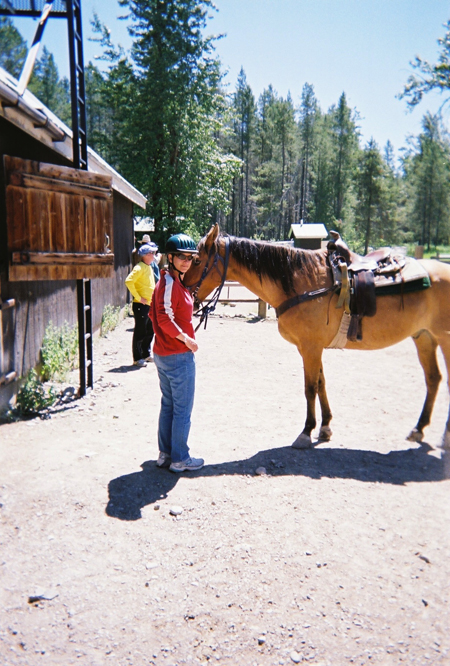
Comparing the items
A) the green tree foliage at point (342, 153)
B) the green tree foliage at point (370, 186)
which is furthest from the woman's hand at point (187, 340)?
the green tree foliage at point (342, 153)

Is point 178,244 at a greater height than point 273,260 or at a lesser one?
greater

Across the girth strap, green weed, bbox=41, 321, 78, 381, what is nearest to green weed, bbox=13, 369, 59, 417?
green weed, bbox=41, 321, 78, 381

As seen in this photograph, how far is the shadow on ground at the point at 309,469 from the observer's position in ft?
12.0

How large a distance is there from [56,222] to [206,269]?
77.7 inches

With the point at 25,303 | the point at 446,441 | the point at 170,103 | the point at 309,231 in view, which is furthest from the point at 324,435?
the point at 309,231

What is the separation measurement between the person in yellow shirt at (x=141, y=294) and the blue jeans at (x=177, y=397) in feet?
12.0

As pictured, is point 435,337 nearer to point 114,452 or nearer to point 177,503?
point 177,503

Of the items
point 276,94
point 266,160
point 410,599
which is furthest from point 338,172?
point 410,599

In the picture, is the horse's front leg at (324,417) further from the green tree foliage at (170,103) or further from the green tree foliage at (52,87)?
the green tree foliage at (52,87)

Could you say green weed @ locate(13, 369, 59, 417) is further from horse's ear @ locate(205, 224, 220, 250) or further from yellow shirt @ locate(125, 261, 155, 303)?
horse's ear @ locate(205, 224, 220, 250)

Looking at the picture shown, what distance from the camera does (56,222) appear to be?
5.07 m

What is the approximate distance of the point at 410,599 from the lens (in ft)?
8.41

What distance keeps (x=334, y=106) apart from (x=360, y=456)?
2492 inches

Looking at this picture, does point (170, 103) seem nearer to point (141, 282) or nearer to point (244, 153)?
point (141, 282)
